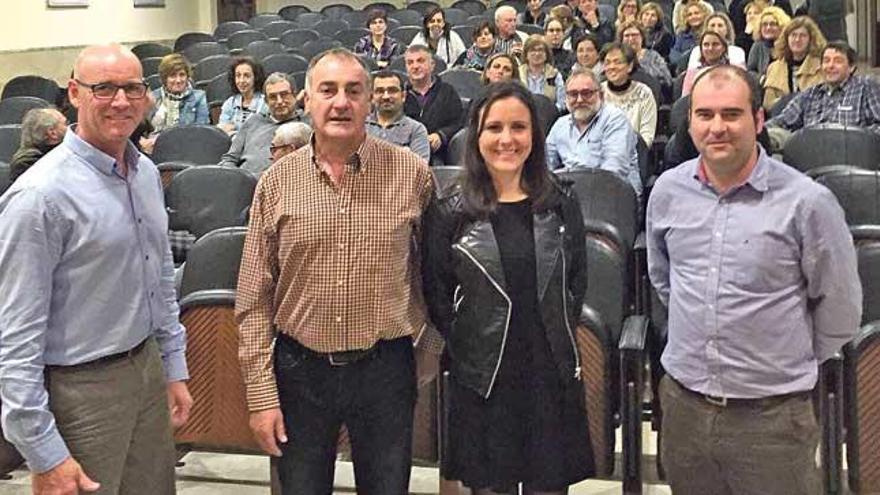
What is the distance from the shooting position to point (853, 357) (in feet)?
9.04

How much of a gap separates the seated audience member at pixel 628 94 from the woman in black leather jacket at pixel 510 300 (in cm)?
361

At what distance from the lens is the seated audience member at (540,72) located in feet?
21.9

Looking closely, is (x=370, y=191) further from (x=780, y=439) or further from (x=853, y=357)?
(x=853, y=357)

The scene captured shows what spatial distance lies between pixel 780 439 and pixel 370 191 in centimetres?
96

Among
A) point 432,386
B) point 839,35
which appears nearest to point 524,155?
point 432,386

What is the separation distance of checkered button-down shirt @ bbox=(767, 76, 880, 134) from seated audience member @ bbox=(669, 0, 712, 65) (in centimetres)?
235

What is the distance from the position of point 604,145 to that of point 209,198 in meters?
1.84

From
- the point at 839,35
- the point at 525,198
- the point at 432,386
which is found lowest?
the point at 432,386

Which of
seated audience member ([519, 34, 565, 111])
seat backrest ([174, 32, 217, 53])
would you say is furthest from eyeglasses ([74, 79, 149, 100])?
seat backrest ([174, 32, 217, 53])

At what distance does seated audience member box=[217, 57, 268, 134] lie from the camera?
6.47 m

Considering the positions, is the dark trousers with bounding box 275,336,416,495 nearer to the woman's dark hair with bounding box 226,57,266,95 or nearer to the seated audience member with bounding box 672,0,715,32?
the woman's dark hair with bounding box 226,57,266,95

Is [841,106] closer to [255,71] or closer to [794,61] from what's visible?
[794,61]

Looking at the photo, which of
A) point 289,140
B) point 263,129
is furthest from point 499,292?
point 263,129

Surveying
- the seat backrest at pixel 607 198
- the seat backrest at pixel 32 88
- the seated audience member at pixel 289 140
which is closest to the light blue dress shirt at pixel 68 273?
the seated audience member at pixel 289 140
